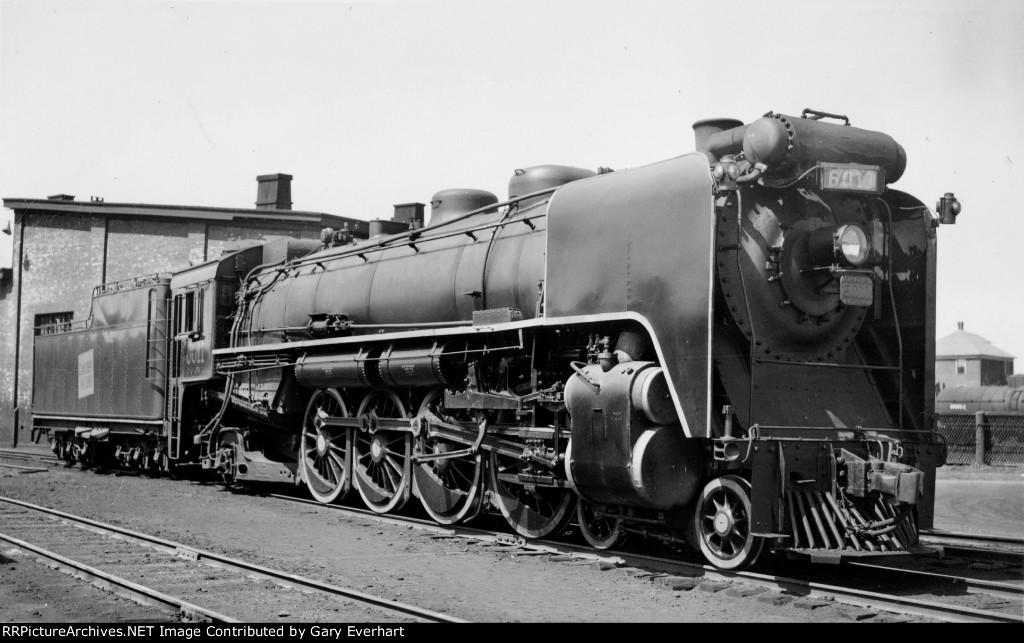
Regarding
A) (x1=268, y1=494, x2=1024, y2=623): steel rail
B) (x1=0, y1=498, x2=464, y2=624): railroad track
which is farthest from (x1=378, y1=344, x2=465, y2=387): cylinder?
(x1=0, y1=498, x2=464, y2=624): railroad track

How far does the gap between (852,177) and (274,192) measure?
23.1 m

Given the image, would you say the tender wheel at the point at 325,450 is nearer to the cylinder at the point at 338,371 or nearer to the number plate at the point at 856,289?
the cylinder at the point at 338,371

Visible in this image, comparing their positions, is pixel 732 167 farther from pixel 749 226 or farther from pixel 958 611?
pixel 958 611

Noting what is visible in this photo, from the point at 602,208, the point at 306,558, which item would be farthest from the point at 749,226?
the point at 306,558

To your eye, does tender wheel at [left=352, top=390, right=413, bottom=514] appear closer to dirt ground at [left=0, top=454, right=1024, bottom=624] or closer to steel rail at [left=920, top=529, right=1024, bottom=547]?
dirt ground at [left=0, top=454, right=1024, bottom=624]

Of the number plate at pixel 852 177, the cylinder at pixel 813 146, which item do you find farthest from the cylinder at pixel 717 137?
the number plate at pixel 852 177

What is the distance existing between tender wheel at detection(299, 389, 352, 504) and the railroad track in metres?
2.80

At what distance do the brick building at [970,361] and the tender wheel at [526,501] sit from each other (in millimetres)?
46259

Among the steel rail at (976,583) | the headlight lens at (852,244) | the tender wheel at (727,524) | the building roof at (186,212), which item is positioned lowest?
the steel rail at (976,583)

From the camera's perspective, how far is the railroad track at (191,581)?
6293 millimetres

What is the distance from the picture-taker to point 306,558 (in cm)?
859

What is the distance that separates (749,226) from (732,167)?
1.75ft

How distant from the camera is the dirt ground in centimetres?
641

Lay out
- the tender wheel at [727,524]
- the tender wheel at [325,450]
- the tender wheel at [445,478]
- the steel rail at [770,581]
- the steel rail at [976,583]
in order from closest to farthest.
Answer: the steel rail at [770,581] < the steel rail at [976,583] < the tender wheel at [727,524] < the tender wheel at [445,478] < the tender wheel at [325,450]
